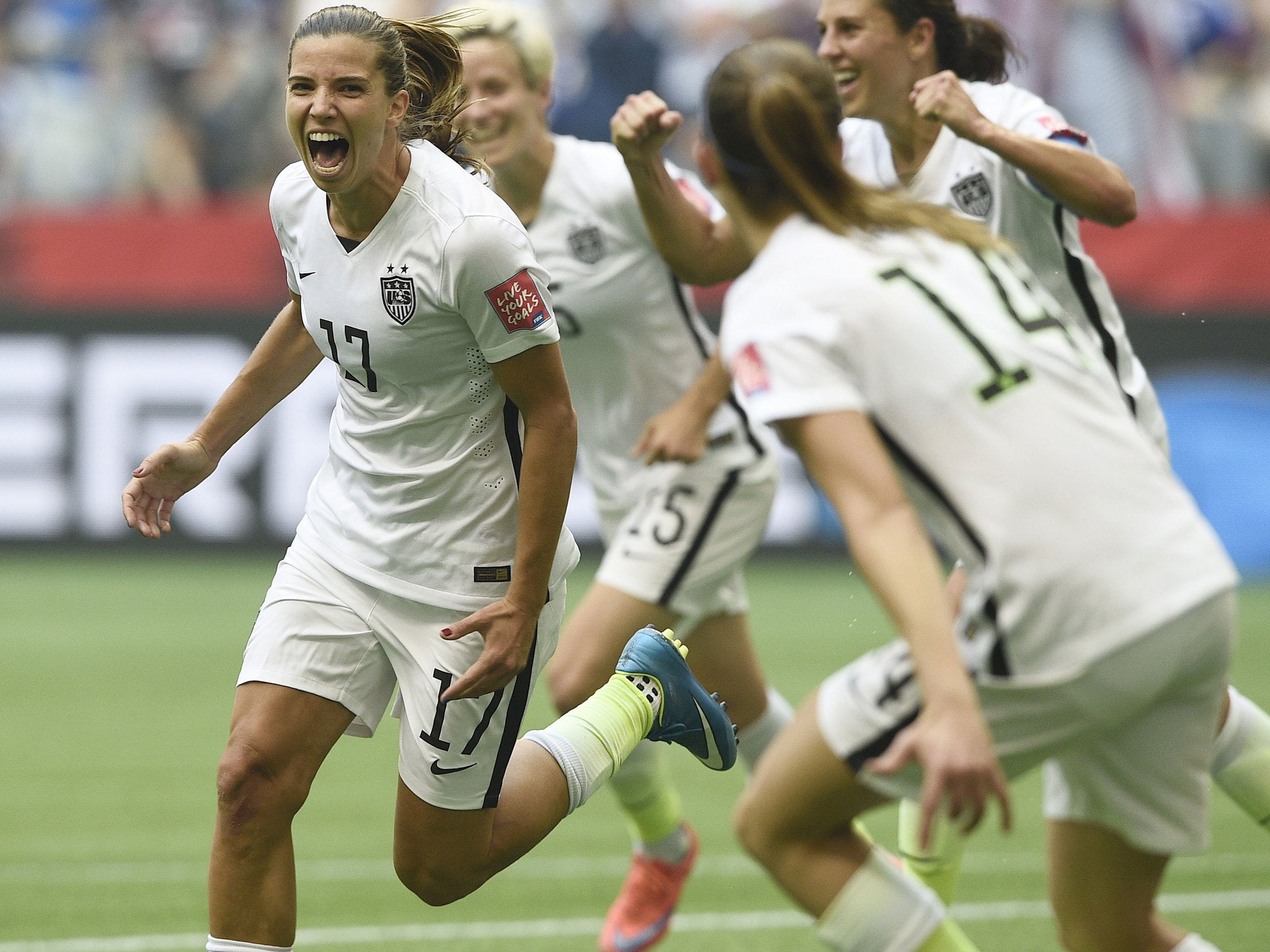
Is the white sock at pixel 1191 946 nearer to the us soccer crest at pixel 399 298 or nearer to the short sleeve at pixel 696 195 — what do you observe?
the us soccer crest at pixel 399 298

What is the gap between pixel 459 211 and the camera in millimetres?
3748

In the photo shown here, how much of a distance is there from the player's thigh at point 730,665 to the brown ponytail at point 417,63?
186 centimetres

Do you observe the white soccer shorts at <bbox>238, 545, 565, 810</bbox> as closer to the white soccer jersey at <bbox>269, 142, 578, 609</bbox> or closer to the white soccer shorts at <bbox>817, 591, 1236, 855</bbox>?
the white soccer jersey at <bbox>269, 142, 578, 609</bbox>

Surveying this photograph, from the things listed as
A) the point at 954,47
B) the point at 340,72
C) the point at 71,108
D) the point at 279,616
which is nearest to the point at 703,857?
the point at 279,616

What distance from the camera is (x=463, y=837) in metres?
4.01

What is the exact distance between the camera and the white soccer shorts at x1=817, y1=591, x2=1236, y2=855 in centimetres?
278

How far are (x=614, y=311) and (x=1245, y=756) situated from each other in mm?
2239

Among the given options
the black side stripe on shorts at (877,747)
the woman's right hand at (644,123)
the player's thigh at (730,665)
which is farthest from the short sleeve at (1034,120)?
the player's thigh at (730,665)

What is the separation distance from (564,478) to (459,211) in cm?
60

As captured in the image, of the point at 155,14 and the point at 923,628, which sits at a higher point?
the point at 923,628

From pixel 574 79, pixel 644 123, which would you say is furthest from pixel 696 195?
pixel 574 79

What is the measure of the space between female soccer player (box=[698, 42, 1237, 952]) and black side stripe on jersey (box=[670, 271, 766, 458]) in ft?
8.06

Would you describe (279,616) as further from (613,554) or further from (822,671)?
(822,671)

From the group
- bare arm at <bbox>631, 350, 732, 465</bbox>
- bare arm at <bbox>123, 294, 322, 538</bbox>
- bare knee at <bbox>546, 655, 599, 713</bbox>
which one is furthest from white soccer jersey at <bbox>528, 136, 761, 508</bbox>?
bare arm at <bbox>123, 294, 322, 538</bbox>
